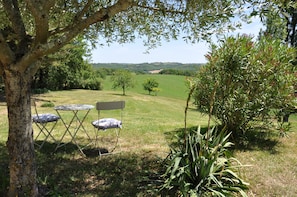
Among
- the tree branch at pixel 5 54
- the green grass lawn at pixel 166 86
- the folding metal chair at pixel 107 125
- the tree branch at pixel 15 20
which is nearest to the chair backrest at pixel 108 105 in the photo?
the folding metal chair at pixel 107 125

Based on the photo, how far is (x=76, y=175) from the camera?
424 cm

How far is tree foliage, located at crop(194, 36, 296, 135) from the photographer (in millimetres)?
5312

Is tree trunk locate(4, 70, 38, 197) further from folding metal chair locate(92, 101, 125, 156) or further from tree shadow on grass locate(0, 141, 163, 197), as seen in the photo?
folding metal chair locate(92, 101, 125, 156)

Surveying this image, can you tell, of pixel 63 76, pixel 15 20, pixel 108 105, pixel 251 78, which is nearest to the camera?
pixel 15 20

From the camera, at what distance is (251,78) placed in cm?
540

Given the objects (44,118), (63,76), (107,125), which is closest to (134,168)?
(107,125)

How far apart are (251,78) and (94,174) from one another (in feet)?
11.9

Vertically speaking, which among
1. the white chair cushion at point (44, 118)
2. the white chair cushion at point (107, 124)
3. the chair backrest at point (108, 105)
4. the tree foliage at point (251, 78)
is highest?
the tree foliage at point (251, 78)

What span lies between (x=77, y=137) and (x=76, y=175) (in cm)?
264

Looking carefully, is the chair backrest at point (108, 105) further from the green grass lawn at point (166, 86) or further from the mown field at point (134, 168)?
the green grass lawn at point (166, 86)

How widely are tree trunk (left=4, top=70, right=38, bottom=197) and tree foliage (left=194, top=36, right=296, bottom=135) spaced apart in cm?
342

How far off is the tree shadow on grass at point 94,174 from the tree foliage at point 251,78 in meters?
1.84

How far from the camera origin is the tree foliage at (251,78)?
17.4 feet

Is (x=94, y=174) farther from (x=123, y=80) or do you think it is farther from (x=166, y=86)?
(x=166, y=86)
